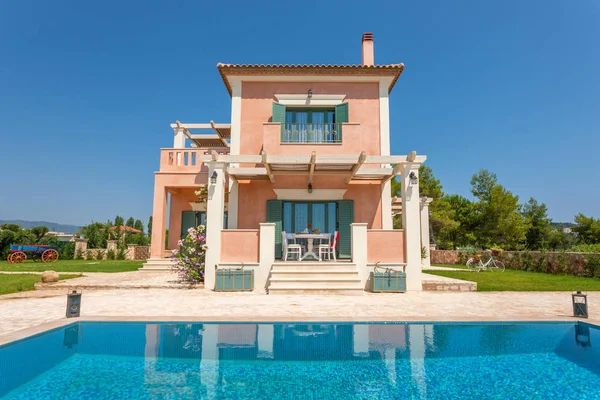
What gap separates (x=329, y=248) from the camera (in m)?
11.9

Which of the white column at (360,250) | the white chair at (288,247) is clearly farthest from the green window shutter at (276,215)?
the white column at (360,250)

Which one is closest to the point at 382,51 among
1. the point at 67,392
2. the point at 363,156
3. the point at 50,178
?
the point at 363,156

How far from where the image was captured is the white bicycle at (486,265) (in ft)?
58.8

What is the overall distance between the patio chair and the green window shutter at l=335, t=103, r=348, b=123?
4.69 m

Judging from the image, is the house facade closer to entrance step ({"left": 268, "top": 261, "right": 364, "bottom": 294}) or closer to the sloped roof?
the sloped roof

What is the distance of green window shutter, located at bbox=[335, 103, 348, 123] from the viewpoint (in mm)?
13422

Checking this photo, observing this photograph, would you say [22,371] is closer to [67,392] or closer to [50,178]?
[67,392]

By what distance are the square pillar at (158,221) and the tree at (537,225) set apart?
4192cm

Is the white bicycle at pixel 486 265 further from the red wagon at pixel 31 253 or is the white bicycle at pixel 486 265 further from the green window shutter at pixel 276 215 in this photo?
the red wagon at pixel 31 253

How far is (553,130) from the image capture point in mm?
25828

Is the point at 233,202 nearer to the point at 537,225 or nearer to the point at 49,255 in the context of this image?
the point at 49,255

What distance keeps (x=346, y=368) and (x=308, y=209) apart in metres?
9.16

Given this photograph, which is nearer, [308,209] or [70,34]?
[308,209]

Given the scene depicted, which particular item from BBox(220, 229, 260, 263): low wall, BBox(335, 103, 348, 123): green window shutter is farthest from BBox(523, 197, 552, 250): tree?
BBox(220, 229, 260, 263): low wall
